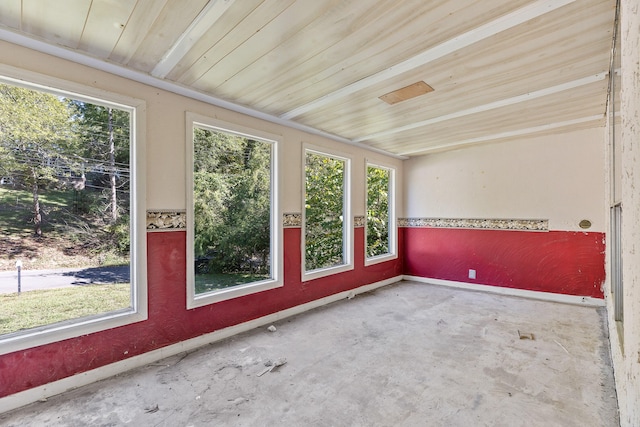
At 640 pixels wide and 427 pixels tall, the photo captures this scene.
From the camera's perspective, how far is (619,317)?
206 cm

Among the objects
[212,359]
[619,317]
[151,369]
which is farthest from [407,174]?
[151,369]

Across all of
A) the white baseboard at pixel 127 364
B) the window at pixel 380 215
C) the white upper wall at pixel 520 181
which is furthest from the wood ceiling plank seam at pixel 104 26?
the white upper wall at pixel 520 181

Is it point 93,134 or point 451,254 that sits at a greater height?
point 93,134

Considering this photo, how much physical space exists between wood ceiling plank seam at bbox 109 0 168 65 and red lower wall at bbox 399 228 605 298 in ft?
15.6

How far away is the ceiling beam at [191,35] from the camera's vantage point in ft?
5.19

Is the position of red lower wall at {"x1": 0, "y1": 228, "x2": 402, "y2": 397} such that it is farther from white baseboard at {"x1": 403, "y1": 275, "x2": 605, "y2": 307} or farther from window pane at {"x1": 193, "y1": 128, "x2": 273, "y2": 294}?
white baseboard at {"x1": 403, "y1": 275, "x2": 605, "y2": 307}

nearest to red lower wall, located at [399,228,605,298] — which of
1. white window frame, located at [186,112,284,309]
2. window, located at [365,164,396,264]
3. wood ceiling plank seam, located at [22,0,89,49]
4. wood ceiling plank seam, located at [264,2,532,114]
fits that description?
window, located at [365,164,396,264]

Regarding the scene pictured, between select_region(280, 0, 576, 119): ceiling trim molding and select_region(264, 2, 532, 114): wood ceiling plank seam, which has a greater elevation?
select_region(264, 2, 532, 114): wood ceiling plank seam

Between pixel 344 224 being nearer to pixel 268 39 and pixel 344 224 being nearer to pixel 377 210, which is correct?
pixel 377 210

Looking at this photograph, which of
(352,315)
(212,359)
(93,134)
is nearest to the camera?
(93,134)

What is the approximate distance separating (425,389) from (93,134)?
309 cm

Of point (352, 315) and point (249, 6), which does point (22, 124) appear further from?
point (352, 315)

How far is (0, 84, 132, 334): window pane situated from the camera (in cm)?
194

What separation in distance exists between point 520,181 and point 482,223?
0.81m
